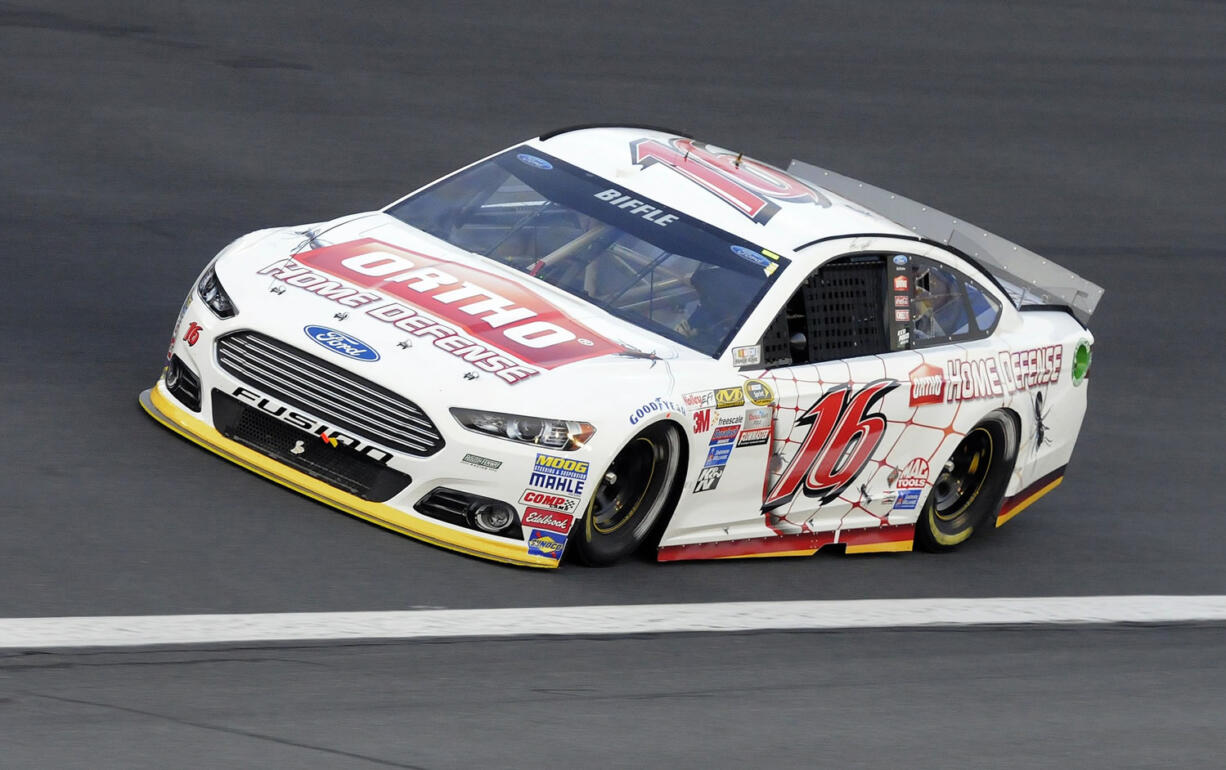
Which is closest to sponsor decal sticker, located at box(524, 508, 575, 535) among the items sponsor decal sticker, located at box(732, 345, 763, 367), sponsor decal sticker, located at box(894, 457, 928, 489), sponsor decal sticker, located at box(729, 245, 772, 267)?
sponsor decal sticker, located at box(732, 345, 763, 367)

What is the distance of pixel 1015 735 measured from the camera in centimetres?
564

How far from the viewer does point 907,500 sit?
7.89 metres

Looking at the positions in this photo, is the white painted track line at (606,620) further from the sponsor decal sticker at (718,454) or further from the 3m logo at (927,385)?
the 3m logo at (927,385)

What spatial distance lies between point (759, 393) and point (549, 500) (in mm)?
1106

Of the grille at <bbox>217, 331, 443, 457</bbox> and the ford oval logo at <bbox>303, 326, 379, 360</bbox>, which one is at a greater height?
the ford oval logo at <bbox>303, 326, 379, 360</bbox>

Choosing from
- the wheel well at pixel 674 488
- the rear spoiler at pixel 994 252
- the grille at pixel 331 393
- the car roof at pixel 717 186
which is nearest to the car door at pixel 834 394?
the car roof at pixel 717 186

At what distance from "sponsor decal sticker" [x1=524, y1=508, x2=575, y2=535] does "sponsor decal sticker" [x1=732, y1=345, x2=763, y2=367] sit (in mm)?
1037

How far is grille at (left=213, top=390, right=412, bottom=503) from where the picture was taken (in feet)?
21.2

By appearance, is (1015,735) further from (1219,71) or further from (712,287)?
(1219,71)

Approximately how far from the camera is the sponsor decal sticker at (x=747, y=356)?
22.7ft

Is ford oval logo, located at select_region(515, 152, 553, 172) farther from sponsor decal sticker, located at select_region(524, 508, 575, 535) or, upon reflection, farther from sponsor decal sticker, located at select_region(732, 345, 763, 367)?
sponsor decal sticker, located at select_region(524, 508, 575, 535)

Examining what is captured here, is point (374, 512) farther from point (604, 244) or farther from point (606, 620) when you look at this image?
point (604, 244)

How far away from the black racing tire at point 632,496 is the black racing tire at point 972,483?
6.46 feet

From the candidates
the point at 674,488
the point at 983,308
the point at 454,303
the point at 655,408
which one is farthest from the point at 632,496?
the point at 983,308
